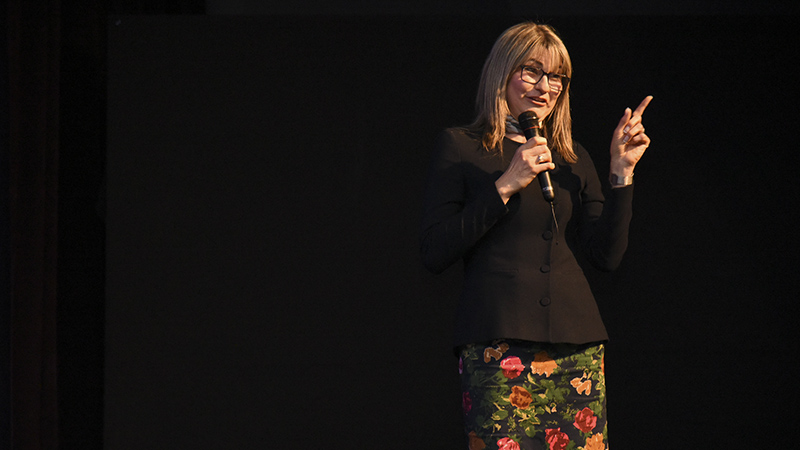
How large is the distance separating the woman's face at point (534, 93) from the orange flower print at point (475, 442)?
672 mm

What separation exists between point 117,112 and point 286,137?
25.9 inches

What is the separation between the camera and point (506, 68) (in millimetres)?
1549

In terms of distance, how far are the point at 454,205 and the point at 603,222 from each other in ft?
1.04

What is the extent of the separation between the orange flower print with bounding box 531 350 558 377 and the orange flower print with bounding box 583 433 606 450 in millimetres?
161

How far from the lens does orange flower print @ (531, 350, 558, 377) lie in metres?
1.41

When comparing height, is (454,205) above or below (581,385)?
above

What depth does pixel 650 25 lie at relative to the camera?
2912 mm

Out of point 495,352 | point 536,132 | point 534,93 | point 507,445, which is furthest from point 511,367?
point 534,93

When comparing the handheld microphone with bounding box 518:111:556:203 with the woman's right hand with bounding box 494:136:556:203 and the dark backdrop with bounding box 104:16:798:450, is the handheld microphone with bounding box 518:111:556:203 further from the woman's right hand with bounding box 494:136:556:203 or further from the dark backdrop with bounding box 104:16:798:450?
the dark backdrop with bounding box 104:16:798:450

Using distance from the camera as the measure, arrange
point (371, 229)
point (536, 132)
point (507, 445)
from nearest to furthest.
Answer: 1. point (507, 445)
2. point (536, 132)
3. point (371, 229)

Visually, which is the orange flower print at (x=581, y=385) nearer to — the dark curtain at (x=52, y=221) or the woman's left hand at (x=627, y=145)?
the woman's left hand at (x=627, y=145)

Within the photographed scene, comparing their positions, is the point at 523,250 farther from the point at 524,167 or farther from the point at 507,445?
the point at 507,445

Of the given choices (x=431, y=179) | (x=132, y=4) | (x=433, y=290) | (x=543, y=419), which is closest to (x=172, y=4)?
(x=132, y=4)

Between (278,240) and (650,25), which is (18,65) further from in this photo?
(650,25)
